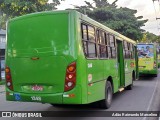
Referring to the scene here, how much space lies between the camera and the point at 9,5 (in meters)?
17.8

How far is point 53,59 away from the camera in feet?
25.0

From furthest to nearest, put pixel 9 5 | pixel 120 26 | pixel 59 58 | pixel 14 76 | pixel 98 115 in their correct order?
1. pixel 120 26
2. pixel 9 5
3. pixel 98 115
4. pixel 14 76
5. pixel 59 58

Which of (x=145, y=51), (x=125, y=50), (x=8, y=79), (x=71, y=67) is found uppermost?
(x=145, y=51)

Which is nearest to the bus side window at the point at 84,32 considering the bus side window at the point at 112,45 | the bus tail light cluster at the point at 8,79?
the bus tail light cluster at the point at 8,79

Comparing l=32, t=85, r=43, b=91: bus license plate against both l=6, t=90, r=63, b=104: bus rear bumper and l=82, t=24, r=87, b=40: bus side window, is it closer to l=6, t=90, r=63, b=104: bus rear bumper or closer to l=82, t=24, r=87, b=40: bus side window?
l=6, t=90, r=63, b=104: bus rear bumper

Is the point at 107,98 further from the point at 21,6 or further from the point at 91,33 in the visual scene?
the point at 21,6

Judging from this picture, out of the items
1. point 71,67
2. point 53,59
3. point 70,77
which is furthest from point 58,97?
point 53,59

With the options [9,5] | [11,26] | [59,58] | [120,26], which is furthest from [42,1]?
[120,26]

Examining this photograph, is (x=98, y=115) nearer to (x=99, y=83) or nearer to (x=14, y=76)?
(x=99, y=83)

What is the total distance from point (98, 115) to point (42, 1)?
1091 centimetres

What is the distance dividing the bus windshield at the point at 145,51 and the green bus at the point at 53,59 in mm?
14334

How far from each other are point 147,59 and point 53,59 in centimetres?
1570

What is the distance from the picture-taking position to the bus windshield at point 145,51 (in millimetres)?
22484

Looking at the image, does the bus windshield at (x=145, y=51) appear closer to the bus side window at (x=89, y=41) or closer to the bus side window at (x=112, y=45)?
the bus side window at (x=112, y=45)
